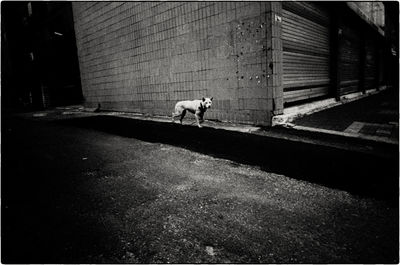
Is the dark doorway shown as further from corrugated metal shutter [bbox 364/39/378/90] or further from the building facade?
corrugated metal shutter [bbox 364/39/378/90]

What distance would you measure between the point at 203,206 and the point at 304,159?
7.74ft

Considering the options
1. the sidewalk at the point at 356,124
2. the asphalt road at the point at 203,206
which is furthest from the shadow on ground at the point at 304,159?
the sidewalk at the point at 356,124

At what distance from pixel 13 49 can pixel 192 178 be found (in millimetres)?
29599

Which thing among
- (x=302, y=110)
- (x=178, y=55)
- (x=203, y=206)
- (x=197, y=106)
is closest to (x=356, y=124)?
(x=302, y=110)

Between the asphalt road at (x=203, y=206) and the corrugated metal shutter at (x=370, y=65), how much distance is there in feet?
54.3

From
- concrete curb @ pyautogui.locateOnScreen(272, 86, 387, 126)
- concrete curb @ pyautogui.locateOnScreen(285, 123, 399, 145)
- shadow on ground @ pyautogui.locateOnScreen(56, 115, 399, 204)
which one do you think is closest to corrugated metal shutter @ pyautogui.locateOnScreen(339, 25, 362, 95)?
concrete curb @ pyautogui.locateOnScreen(272, 86, 387, 126)

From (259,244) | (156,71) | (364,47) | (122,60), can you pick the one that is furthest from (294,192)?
(364,47)

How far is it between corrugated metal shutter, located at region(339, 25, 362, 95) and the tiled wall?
7828 mm

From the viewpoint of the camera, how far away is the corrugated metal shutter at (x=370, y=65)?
688 inches

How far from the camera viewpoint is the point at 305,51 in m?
9.16

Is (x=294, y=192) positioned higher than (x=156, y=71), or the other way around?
(x=156, y=71)

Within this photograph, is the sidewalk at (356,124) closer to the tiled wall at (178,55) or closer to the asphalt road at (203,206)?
the tiled wall at (178,55)

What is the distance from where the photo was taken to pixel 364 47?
15.9 meters

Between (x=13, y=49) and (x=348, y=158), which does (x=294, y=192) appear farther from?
(x=13, y=49)
